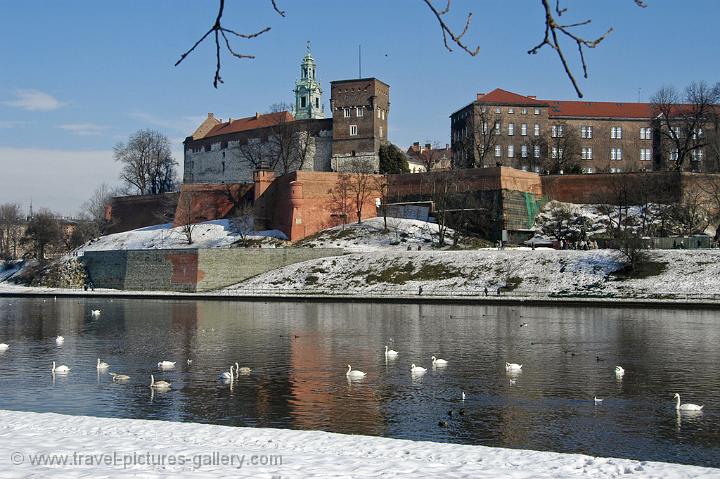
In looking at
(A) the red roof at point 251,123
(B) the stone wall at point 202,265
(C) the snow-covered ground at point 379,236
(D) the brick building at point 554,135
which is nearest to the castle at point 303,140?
(A) the red roof at point 251,123

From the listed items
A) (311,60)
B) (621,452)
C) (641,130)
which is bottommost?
(621,452)

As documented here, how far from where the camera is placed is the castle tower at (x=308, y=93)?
108125mm

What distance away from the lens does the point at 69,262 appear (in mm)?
54812

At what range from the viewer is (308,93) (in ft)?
356

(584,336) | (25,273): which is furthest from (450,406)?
(25,273)

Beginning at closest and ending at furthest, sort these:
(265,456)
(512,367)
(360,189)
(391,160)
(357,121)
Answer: (265,456), (512,367), (360,189), (391,160), (357,121)

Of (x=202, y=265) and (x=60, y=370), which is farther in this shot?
(x=202, y=265)

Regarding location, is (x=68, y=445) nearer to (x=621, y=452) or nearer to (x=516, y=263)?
(x=621, y=452)

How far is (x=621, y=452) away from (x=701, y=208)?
4627 centimetres

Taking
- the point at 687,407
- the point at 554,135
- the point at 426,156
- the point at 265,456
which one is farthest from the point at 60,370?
the point at 426,156

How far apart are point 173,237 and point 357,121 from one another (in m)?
18.5

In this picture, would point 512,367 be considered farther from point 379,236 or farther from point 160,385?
point 379,236

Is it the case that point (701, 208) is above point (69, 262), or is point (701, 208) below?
above

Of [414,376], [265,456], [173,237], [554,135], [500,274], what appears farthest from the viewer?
[554,135]
